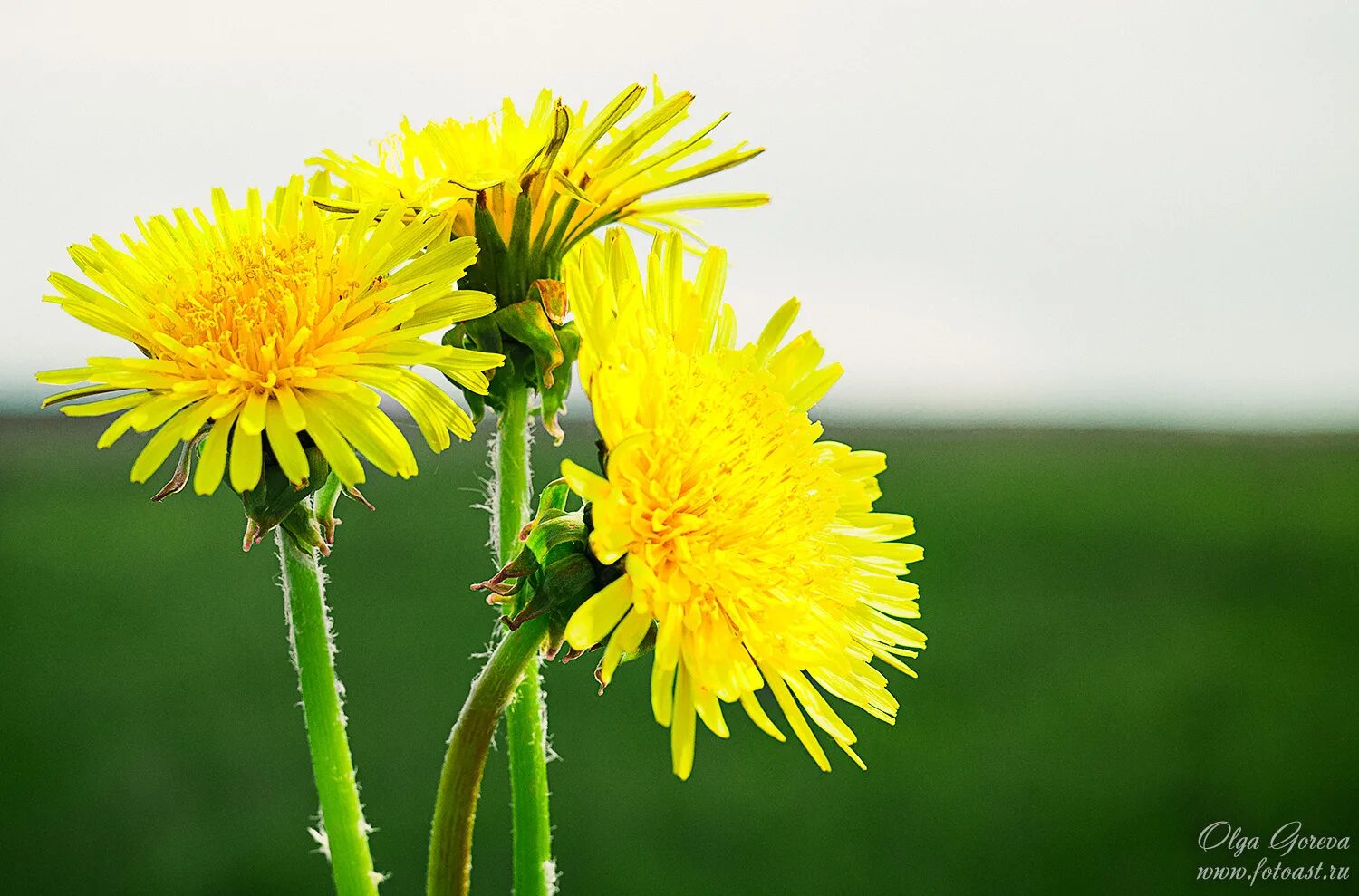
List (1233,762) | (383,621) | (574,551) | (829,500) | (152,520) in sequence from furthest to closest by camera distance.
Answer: (152,520), (383,621), (1233,762), (829,500), (574,551)

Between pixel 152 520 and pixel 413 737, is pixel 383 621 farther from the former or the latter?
pixel 152 520

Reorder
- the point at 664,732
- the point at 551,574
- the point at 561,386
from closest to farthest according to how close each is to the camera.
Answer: the point at 551,574 → the point at 561,386 → the point at 664,732

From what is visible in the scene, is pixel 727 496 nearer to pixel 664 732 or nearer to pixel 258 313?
pixel 258 313

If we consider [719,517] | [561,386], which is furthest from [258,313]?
[719,517]

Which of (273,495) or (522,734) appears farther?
(522,734)

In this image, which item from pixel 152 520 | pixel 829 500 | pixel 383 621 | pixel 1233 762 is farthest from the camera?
pixel 152 520

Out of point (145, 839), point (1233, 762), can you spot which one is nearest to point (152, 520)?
point (145, 839)

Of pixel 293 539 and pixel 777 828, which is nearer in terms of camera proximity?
pixel 293 539

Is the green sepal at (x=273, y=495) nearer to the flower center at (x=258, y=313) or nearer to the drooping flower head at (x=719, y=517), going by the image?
the flower center at (x=258, y=313)
